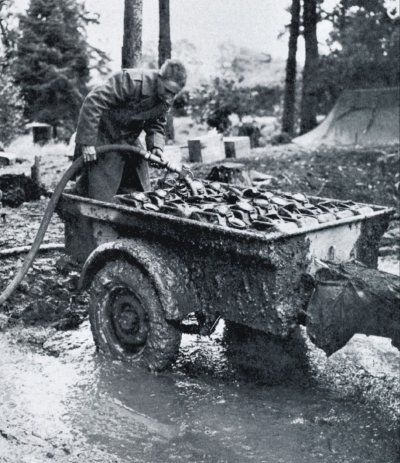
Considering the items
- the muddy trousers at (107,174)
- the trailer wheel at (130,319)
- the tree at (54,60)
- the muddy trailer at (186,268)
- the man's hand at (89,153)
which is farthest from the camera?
the tree at (54,60)

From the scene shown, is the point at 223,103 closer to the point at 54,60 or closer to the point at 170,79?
the point at 54,60

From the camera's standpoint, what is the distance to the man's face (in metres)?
5.30

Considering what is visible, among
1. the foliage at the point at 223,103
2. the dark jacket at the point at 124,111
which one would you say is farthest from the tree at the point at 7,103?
the dark jacket at the point at 124,111

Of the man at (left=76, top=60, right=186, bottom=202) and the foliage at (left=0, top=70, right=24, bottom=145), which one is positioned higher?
the foliage at (left=0, top=70, right=24, bottom=145)

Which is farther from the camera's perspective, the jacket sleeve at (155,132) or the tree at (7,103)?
the tree at (7,103)

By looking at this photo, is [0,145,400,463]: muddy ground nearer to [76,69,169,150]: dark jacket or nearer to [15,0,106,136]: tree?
[76,69,169,150]: dark jacket

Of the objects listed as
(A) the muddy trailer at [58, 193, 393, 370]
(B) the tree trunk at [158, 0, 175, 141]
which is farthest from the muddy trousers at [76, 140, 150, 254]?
(B) the tree trunk at [158, 0, 175, 141]

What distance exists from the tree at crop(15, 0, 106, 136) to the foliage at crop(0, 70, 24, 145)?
164cm

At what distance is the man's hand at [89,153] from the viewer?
5316 mm

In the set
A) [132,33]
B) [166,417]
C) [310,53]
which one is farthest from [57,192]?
[310,53]

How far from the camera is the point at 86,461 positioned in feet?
11.5

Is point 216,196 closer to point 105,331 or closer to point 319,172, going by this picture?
point 105,331

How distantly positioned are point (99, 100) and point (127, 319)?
192cm

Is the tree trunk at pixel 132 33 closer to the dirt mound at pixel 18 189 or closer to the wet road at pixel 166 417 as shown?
the dirt mound at pixel 18 189
